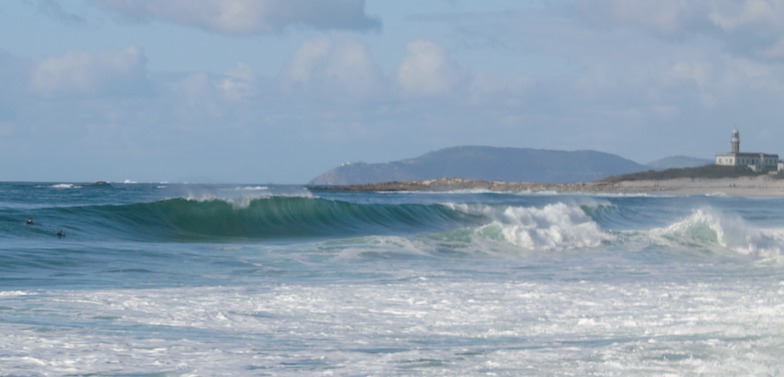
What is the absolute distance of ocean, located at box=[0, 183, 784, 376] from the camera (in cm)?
671

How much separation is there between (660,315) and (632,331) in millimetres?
1087

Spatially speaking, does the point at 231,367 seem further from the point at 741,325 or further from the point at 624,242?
the point at 624,242

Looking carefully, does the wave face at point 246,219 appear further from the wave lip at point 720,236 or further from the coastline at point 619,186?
the coastline at point 619,186

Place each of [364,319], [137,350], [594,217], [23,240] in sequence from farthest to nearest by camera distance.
→ [594,217] → [23,240] → [364,319] → [137,350]

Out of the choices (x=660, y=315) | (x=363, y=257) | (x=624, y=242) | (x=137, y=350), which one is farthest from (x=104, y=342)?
(x=624, y=242)

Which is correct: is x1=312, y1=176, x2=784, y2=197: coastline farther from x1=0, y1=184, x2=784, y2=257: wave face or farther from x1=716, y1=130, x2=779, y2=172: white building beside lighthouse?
x1=0, y1=184, x2=784, y2=257: wave face

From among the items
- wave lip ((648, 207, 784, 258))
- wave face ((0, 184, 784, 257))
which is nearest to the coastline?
wave face ((0, 184, 784, 257))

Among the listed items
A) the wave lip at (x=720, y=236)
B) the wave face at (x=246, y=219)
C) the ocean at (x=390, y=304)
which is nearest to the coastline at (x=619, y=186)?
A: the wave face at (x=246, y=219)

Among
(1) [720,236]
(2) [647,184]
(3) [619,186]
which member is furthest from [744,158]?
(1) [720,236]

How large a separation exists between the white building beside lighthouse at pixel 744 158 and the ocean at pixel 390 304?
99240mm

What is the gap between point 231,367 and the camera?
21.4 ft

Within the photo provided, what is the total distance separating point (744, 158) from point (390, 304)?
116m

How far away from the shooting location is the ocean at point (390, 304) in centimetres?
671

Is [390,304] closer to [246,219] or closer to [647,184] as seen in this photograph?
[246,219]
